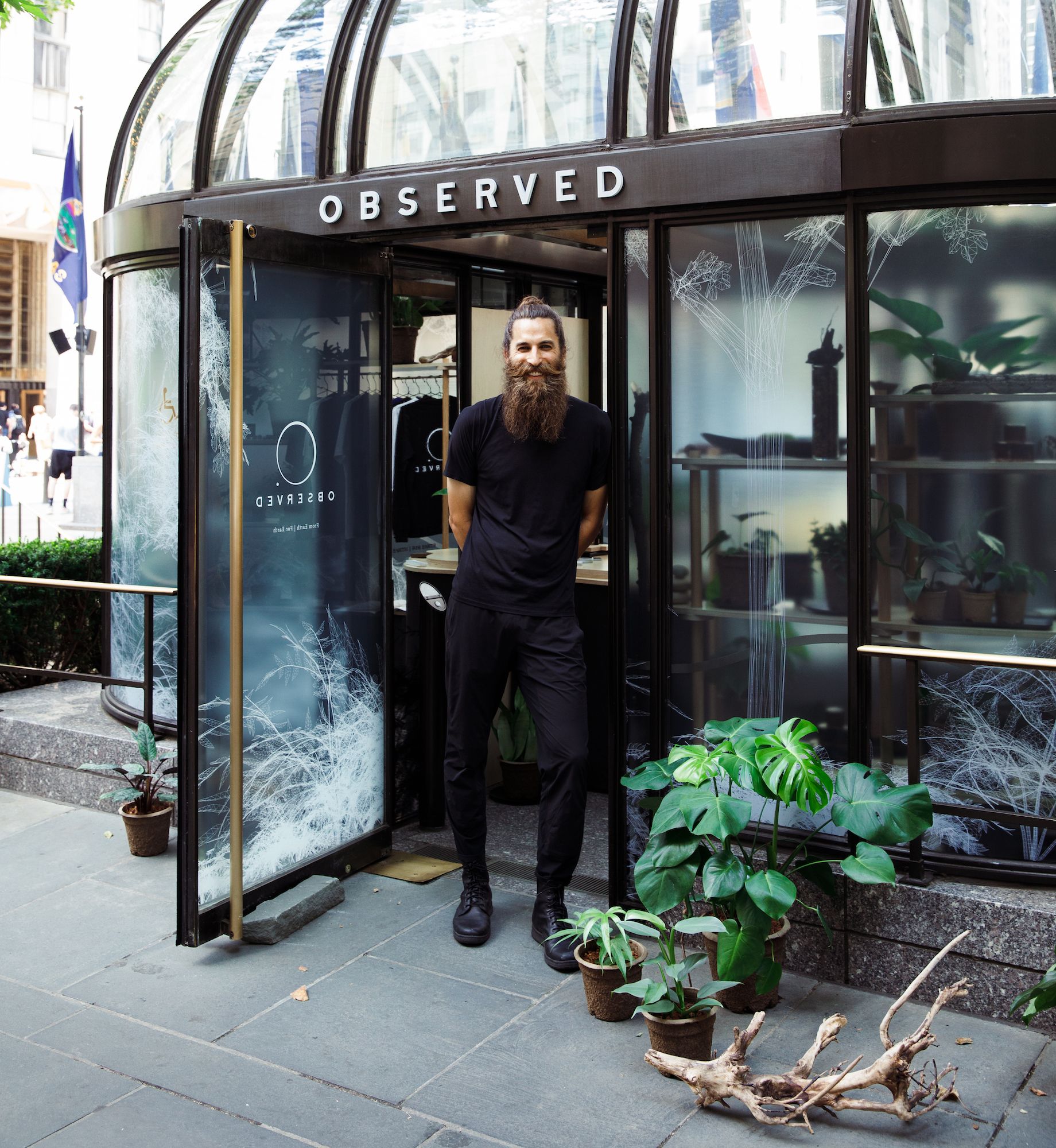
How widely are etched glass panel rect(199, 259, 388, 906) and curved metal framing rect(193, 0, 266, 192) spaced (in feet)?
3.73

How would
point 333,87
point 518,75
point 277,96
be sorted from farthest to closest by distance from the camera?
point 277,96 < point 333,87 < point 518,75

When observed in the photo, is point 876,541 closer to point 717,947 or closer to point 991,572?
point 991,572

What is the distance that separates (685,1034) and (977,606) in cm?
166

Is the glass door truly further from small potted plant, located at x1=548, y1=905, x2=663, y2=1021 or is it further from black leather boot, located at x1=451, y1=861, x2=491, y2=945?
small potted plant, located at x1=548, y1=905, x2=663, y2=1021

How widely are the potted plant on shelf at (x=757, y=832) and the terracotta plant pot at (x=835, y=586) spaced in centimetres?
55

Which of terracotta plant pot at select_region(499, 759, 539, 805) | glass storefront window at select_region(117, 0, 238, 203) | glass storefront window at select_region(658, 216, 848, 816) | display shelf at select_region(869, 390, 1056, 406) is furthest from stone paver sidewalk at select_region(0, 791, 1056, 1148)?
glass storefront window at select_region(117, 0, 238, 203)

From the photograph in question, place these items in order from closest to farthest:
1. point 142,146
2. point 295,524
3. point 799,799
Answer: point 799,799 < point 295,524 < point 142,146

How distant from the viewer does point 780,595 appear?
4359 millimetres

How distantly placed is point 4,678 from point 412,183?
12.9ft

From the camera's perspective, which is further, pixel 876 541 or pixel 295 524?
pixel 295 524

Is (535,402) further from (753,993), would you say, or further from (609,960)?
(753,993)

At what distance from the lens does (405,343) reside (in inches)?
239

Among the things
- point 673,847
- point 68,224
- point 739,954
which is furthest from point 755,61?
point 68,224

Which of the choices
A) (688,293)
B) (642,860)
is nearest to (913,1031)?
(642,860)
